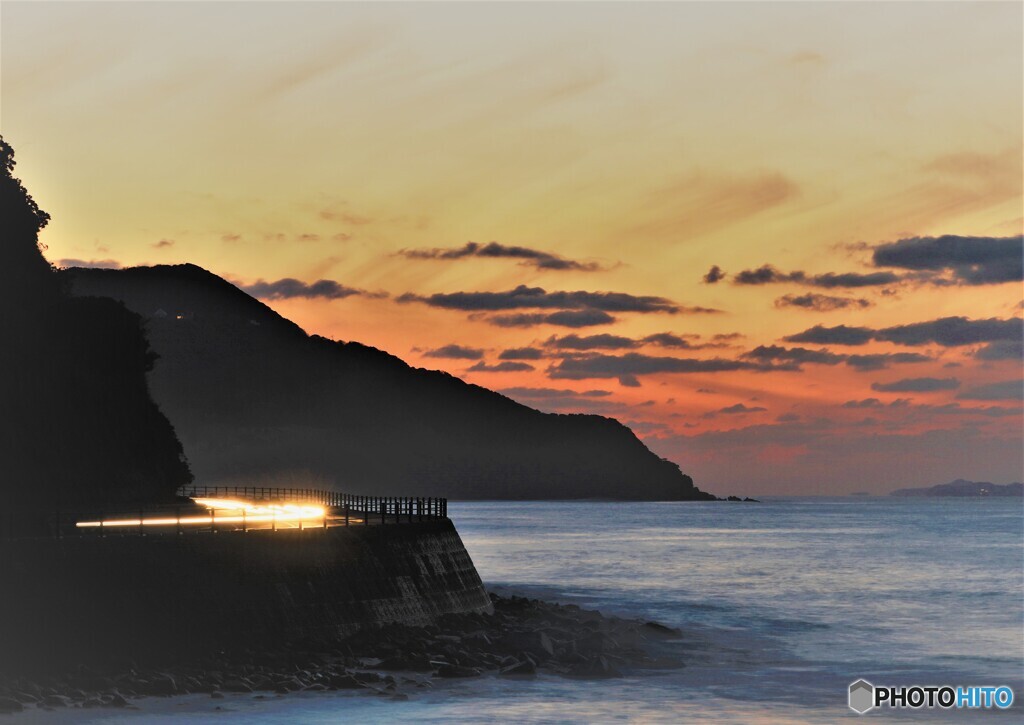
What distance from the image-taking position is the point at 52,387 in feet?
172

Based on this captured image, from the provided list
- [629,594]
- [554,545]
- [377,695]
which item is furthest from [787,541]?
[377,695]

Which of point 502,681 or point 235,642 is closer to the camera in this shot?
point 235,642

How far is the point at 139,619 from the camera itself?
37.7m

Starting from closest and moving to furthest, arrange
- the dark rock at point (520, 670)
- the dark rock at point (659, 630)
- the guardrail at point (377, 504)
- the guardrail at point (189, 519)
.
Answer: the guardrail at point (189, 519) → the dark rock at point (520, 670) → the guardrail at point (377, 504) → the dark rock at point (659, 630)

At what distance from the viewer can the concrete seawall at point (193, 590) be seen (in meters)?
36.9

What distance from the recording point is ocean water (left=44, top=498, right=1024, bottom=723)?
3762 cm

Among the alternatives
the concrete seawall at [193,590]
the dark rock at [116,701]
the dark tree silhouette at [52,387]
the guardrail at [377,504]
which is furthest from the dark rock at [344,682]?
the dark tree silhouette at [52,387]

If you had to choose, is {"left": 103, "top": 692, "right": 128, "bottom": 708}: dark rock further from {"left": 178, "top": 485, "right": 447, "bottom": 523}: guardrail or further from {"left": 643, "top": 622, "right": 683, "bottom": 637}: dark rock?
{"left": 643, "top": 622, "right": 683, "bottom": 637}: dark rock

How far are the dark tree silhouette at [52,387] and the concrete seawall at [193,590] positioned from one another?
787 centimetres

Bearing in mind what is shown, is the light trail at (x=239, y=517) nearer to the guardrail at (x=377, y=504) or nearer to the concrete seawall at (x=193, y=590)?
the guardrail at (x=377, y=504)

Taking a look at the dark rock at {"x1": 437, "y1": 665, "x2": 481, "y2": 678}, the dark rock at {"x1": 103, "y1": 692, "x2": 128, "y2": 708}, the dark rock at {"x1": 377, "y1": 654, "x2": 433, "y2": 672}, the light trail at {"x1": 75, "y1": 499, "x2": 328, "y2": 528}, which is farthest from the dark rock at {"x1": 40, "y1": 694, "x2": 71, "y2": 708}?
the dark rock at {"x1": 437, "y1": 665, "x2": 481, "y2": 678}

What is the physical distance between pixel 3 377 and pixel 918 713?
1248 inches

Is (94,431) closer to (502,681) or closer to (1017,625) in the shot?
(502,681)

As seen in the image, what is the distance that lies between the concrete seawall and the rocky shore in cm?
64
